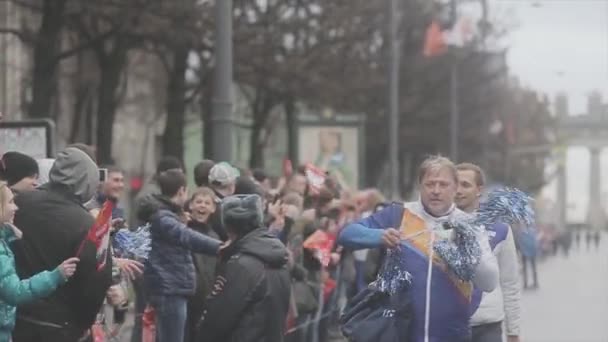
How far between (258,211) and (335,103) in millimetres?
27588

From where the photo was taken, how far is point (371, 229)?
8156mm

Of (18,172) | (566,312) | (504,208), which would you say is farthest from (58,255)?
(566,312)

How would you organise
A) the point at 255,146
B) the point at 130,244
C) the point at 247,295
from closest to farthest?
the point at 247,295 < the point at 130,244 < the point at 255,146

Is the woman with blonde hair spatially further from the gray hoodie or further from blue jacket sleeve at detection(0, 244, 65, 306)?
the gray hoodie

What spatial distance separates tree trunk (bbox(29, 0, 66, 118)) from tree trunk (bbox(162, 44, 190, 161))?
6.28 m

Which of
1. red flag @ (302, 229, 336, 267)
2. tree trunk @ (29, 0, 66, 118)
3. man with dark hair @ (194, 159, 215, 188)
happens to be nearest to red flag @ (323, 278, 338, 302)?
red flag @ (302, 229, 336, 267)

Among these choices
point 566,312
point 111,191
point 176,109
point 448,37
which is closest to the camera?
point 111,191

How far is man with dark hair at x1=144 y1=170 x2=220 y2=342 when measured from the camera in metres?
11.5

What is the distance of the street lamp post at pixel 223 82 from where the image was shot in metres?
16.1

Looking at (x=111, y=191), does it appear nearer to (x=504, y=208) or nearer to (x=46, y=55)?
(x=504, y=208)

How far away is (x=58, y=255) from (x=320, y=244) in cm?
668

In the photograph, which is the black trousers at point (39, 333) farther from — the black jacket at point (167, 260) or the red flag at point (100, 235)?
the black jacket at point (167, 260)

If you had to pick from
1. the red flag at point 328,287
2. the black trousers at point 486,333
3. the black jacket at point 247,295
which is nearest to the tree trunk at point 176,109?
the red flag at point 328,287

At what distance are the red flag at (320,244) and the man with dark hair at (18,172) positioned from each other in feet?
18.7
